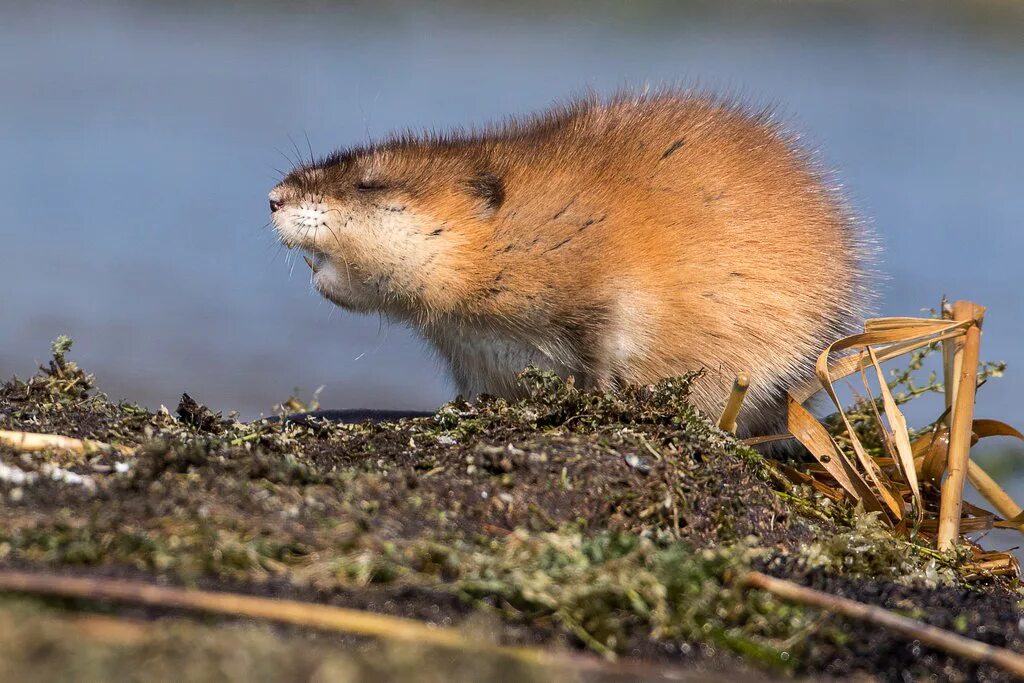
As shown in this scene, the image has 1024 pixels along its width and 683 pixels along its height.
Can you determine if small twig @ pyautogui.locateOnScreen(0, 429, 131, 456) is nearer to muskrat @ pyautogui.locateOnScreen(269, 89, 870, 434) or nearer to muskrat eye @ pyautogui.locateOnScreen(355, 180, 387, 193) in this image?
muskrat @ pyautogui.locateOnScreen(269, 89, 870, 434)

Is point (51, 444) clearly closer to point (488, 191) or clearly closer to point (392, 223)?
point (392, 223)

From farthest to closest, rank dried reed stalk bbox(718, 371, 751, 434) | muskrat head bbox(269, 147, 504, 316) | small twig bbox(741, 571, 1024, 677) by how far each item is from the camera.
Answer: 1. muskrat head bbox(269, 147, 504, 316)
2. dried reed stalk bbox(718, 371, 751, 434)
3. small twig bbox(741, 571, 1024, 677)

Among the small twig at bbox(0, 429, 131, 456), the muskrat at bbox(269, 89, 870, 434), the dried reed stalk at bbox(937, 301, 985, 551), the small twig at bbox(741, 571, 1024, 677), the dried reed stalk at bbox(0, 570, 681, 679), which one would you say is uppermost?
the muskrat at bbox(269, 89, 870, 434)

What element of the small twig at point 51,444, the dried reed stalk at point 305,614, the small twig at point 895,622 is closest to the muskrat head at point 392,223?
the small twig at point 51,444

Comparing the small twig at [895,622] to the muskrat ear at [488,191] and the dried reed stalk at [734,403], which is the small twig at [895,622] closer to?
the dried reed stalk at [734,403]

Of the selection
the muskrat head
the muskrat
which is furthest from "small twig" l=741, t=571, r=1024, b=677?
the muskrat head

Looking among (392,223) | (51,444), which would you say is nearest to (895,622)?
(51,444)

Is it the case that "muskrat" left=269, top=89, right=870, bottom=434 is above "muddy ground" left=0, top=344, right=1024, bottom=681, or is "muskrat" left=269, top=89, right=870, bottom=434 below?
above
